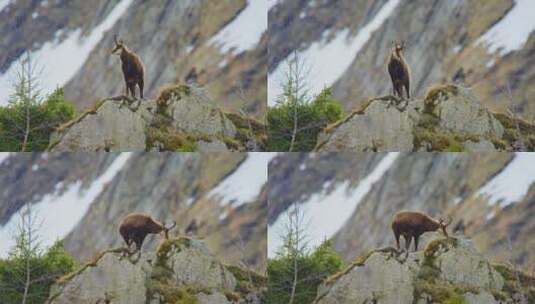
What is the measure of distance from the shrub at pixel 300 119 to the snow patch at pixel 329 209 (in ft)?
0.86

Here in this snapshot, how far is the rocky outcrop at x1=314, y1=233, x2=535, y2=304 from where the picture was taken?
6266mm

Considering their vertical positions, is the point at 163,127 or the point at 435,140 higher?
the point at 163,127

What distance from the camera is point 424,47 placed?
20.9ft

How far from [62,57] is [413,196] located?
72.5 inches

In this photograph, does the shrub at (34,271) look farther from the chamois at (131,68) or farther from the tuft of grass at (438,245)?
the tuft of grass at (438,245)

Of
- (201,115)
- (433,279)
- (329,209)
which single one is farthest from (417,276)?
(201,115)

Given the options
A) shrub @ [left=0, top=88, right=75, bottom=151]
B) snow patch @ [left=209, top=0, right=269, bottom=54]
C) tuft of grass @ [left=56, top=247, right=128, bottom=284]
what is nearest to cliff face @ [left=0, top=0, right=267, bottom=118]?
snow patch @ [left=209, top=0, right=269, bottom=54]

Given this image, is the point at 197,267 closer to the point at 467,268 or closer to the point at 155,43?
the point at 155,43

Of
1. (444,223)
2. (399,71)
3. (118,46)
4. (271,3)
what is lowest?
(444,223)

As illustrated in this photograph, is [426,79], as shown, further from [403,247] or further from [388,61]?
[403,247]

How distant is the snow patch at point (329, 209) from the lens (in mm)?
6305

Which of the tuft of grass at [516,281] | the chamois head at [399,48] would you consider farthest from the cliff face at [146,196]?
the tuft of grass at [516,281]

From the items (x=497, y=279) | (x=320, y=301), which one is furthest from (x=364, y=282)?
(x=497, y=279)

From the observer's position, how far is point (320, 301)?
6305 millimetres
